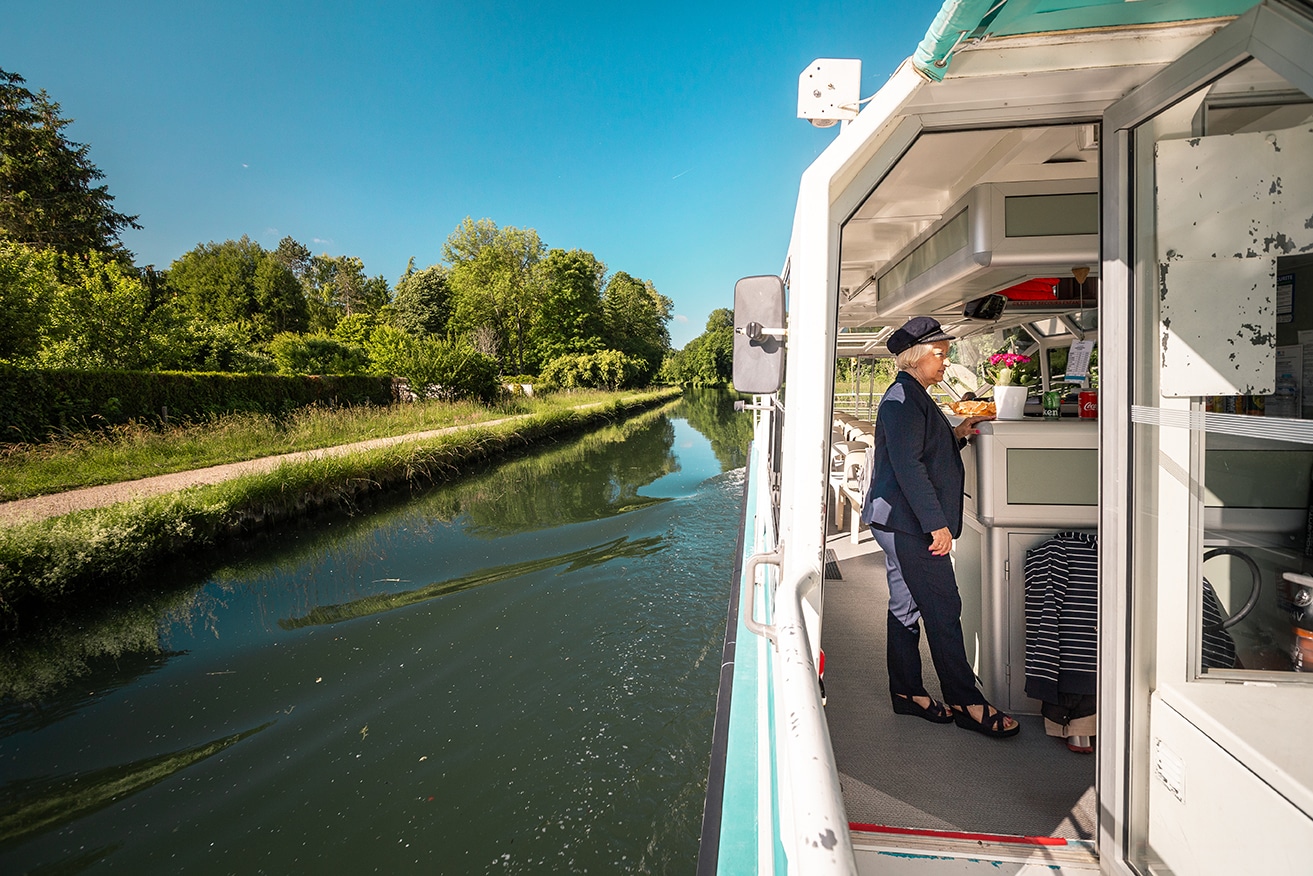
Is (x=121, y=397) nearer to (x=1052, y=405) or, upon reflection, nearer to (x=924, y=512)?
(x=924, y=512)

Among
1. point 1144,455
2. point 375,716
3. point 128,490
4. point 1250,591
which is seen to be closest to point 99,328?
point 128,490

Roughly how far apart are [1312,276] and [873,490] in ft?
4.87

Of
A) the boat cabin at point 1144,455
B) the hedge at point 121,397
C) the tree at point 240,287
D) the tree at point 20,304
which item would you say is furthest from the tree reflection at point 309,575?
the tree at point 240,287

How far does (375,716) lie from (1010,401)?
4478 mm

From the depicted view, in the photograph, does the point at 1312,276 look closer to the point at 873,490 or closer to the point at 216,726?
the point at 873,490

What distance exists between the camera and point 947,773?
226 cm

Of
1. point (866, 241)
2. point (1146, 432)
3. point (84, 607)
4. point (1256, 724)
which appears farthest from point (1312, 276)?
point (84, 607)

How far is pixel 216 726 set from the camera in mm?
4168

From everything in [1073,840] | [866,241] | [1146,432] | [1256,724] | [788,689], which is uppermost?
[866,241]

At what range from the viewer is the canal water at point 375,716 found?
124 inches

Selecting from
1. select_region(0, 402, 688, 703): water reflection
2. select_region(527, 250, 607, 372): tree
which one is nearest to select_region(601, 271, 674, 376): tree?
select_region(527, 250, 607, 372): tree

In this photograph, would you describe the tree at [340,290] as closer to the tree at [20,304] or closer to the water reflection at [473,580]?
the tree at [20,304]

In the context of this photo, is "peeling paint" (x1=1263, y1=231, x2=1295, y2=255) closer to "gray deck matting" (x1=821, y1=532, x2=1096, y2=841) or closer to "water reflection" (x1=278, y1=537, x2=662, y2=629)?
"gray deck matting" (x1=821, y1=532, x2=1096, y2=841)

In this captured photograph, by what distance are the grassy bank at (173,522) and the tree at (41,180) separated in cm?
2298
